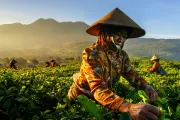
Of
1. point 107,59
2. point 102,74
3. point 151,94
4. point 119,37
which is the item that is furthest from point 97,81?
point 151,94

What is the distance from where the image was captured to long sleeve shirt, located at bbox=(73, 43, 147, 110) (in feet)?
10.5

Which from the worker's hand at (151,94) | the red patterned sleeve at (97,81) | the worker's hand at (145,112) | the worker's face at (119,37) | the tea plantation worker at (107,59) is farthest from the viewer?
the worker's face at (119,37)

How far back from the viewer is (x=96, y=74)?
366 centimetres

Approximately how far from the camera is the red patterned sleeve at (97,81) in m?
3.11

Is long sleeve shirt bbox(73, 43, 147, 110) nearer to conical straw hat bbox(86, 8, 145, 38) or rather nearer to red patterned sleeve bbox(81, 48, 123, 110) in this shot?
red patterned sleeve bbox(81, 48, 123, 110)

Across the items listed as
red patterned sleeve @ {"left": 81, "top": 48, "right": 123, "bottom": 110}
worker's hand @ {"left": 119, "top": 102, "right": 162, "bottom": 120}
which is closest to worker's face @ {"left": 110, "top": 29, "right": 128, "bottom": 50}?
red patterned sleeve @ {"left": 81, "top": 48, "right": 123, "bottom": 110}

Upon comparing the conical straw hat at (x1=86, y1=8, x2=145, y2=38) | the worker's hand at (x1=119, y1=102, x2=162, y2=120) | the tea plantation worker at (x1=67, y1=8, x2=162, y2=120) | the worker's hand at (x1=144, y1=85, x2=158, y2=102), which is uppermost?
the conical straw hat at (x1=86, y1=8, x2=145, y2=38)

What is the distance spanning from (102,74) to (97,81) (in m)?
0.43

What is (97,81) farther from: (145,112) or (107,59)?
(145,112)

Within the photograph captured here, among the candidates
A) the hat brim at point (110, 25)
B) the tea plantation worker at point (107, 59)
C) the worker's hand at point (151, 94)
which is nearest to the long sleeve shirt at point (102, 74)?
the tea plantation worker at point (107, 59)

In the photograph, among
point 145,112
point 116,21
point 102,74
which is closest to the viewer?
point 145,112

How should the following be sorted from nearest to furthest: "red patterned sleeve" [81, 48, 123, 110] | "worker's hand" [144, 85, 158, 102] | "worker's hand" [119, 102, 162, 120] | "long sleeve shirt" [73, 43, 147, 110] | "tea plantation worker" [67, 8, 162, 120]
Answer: "worker's hand" [119, 102, 162, 120] → "red patterned sleeve" [81, 48, 123, 110] → "long sleeve shirt" [73, 43, 147, 110] → "tea plantation worker" [67, 8, 162, 120] → "worker's hand" [144, 85, 158, 102]

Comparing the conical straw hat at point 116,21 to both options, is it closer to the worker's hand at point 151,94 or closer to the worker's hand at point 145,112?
the worker's hand at point 151,94

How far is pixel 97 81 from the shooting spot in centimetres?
348
